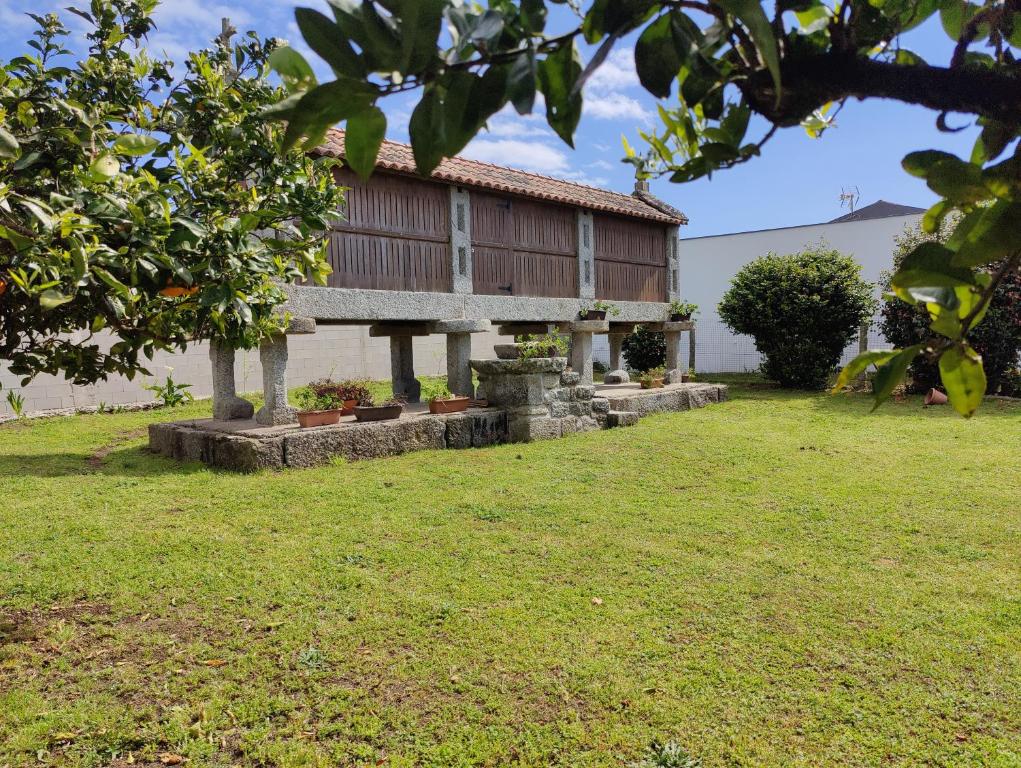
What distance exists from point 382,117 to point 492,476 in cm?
709

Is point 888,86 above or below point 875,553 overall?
above

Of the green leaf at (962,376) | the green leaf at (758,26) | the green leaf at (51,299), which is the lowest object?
the green leaf at (962,376)

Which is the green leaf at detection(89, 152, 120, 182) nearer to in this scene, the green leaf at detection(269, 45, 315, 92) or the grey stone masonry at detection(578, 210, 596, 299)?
the green leaf at detection(269, 45, 315, 92)

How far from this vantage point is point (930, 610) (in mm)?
4113

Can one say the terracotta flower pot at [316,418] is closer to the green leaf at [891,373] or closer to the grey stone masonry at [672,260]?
the green leaf at [891,373]

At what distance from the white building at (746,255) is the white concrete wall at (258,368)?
356 inches

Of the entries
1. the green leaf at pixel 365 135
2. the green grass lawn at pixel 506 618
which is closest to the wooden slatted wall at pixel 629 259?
the green grass lawn at pixel 506 618

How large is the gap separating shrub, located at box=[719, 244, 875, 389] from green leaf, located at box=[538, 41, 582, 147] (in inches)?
637

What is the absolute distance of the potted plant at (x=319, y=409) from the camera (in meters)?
8.16

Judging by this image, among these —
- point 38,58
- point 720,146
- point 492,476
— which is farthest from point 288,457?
point 720,146

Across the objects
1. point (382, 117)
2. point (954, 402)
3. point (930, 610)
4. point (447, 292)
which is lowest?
point (930, 610)

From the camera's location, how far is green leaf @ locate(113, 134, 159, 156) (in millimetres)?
1982

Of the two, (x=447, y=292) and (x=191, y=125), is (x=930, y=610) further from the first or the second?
(x=447, y=292)

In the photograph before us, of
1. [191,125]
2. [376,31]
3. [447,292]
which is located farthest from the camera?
[447,292]
